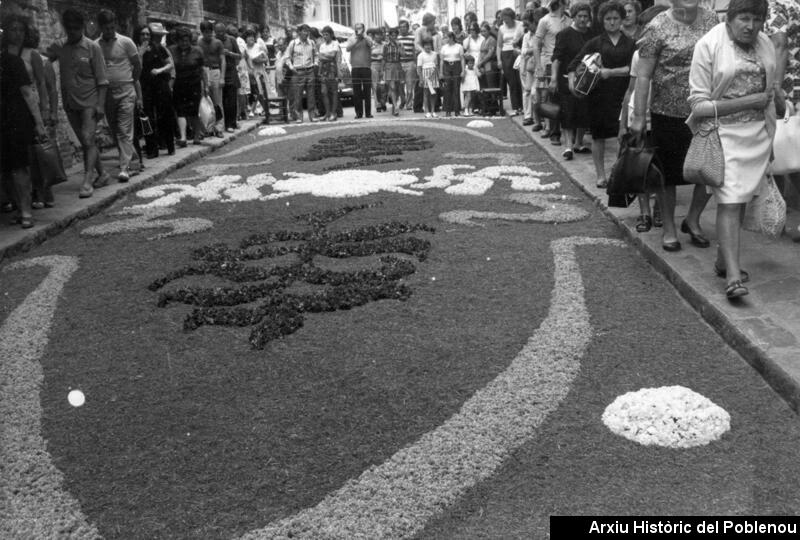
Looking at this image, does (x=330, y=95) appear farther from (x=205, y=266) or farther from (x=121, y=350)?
(x=121, y=350)

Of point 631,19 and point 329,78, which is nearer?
point 631,19

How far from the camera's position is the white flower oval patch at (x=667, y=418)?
334cm

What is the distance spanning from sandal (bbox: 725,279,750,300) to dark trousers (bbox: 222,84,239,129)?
45.4 feet

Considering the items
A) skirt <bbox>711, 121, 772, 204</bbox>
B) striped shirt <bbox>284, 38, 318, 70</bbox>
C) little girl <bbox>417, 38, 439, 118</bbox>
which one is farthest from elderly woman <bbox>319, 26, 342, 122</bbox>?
skirt <bbox>711, 121, 772, 204</bbox>

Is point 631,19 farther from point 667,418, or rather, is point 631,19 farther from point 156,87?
point 156,87

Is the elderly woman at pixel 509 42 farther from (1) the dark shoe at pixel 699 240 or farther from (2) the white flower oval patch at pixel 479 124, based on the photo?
(1) the dark shoe at pixel 699 240

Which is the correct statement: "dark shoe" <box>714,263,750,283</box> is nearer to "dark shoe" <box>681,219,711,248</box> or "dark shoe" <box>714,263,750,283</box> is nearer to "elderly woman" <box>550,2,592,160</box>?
"dark shoe" <box>681,219,711,248</box>

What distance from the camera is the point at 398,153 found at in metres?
12.7

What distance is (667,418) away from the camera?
345 centimetres

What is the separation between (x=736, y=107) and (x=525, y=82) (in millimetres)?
11419

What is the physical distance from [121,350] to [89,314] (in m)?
0.84

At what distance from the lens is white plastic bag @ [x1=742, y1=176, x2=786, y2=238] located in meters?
5.09

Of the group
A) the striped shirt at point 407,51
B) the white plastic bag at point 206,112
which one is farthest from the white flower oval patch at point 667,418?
the striped shirt at point 407,51

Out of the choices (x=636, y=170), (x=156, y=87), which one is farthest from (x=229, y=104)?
(x=636, y=170)
